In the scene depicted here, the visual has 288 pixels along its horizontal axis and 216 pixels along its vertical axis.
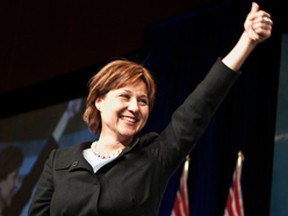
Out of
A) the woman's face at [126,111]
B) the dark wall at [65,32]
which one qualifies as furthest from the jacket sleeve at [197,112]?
the dark wall at [65,32]

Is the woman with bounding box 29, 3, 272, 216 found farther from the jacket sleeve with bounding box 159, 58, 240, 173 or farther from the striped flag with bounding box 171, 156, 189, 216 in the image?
the striped flag with bounding box 171, 156, 189, 216

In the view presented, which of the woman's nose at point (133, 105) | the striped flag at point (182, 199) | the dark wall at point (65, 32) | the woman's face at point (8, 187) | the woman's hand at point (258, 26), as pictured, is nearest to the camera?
the woman's hand at point (258, 26)

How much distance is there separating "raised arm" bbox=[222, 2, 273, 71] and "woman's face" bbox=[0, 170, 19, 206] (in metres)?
4.72

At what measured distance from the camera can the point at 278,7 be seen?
461 cm

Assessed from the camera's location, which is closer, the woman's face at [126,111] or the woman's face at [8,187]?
the woman's face at [126,111]

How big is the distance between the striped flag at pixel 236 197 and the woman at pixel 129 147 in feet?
8.96

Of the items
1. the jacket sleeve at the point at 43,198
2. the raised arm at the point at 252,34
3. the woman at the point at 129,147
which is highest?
the raised arm at the point at 252,34

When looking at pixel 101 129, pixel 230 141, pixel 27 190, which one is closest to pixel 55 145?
pixel 27 190

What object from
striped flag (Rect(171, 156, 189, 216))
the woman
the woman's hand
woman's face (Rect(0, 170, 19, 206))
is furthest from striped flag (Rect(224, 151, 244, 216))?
the woman's hand

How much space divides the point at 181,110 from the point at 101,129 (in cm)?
31

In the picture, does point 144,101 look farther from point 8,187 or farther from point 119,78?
point 8,187

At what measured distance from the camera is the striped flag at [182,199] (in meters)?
4.54

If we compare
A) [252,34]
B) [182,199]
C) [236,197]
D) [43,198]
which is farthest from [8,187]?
[252,34]

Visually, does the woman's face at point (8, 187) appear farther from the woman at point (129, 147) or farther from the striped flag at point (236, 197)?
the woman at point (129, 147)
